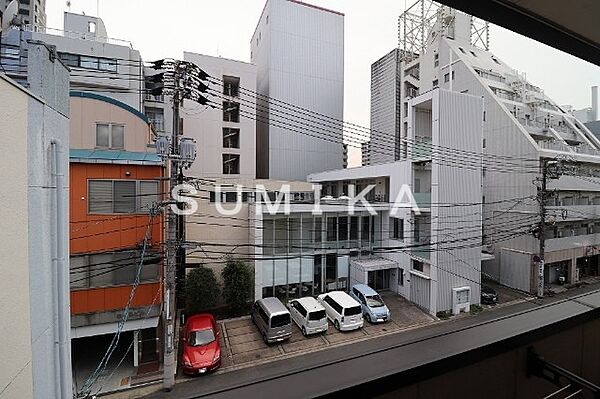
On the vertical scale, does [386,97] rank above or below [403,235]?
above

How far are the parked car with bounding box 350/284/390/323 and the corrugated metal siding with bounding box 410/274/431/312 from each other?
922mm

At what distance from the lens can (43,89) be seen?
0.77 metres

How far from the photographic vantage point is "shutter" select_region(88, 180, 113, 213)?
2650 millimetres

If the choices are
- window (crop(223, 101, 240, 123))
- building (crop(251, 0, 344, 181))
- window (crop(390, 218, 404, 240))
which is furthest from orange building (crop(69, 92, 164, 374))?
building (crop(251, 0, 344, 181))

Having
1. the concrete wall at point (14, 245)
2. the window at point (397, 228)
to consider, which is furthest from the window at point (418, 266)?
the concrete wall at point (14, 245)

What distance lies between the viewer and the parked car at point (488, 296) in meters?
5.52

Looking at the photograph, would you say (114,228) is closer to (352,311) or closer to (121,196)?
(121,196)

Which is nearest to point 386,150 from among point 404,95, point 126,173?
point 404,95

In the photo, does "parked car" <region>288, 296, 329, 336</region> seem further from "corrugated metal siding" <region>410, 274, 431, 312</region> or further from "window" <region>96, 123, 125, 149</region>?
"window" <region>96, 123, 125, 149</region>

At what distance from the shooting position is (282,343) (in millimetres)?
4133

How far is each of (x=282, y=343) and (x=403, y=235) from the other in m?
3.36

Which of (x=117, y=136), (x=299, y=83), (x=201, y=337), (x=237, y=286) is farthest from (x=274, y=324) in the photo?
(x=299, y=83)

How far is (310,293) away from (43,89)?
18.8 ft

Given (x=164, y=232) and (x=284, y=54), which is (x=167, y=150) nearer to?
(x=164, y=232)
